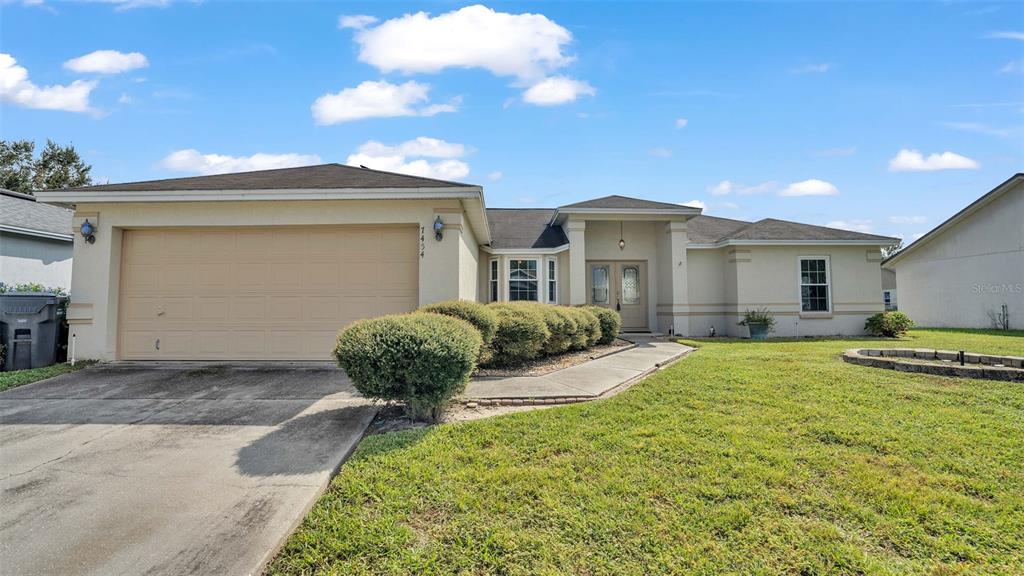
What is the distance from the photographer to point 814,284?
13.9 metres

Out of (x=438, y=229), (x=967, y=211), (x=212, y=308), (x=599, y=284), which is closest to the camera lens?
(x=438, y=229)

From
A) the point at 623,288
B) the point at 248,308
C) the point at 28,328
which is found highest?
the point at 623,288

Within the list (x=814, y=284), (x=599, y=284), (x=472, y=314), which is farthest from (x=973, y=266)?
(x=472, y=314)

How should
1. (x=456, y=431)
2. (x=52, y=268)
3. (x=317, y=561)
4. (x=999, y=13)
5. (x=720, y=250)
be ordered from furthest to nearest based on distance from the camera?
(x=720, y=250) → (x=52, y=268) → (x=999, y=13) → (x=456, y=431) → (x=317, y=561)

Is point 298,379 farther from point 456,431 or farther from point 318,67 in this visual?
point 318,67

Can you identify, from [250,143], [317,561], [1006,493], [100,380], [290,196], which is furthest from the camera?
[250,143]

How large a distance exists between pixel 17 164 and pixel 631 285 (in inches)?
1712

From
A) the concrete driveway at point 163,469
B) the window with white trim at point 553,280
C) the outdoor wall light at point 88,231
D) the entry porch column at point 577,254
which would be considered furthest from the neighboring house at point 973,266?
the outdoor wall light at point 88,231

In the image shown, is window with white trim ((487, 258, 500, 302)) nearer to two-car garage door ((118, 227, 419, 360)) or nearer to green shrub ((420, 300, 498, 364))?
two-car garage door ((118, 227, 419, 360))

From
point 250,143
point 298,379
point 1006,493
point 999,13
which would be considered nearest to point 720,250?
point 999,13

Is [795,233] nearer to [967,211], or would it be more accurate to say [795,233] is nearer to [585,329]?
[967,211]

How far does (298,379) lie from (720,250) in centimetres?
1336

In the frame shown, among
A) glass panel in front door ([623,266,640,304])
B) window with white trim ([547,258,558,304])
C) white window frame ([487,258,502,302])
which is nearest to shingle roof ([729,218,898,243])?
glass panel in front door ([623,266,640,304])

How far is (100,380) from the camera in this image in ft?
22.3
